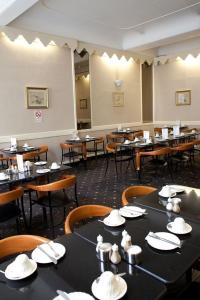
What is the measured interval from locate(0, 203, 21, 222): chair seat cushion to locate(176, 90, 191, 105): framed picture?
7.26 metres

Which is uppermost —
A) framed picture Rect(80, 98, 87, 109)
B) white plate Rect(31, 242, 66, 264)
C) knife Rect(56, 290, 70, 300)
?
framed picture Rect(80, 98, 87, 109)

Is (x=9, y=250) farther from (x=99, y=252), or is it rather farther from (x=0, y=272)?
(x=99, y=252)

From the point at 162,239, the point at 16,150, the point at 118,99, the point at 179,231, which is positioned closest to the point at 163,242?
the point at 162,239

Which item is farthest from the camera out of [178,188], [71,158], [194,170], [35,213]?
[71,158]

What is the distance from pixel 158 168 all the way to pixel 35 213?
3.37 metres

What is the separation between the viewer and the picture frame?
28.5 feet

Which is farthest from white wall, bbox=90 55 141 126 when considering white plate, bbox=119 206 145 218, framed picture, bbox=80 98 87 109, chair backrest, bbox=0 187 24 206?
white plate, bbox=119 206 145 218

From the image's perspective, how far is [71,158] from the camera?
7.16 m

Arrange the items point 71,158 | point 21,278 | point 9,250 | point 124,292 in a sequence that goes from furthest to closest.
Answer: point 71,158, point 9,250, point 21,278, point 124,292

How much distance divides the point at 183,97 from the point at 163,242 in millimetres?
8077

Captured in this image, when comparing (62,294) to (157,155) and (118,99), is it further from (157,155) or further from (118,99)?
(118,99)

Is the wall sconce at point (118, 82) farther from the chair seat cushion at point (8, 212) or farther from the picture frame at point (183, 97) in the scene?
the chair seat cushion at point (8, 212)

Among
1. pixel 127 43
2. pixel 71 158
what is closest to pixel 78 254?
pixel 71 158

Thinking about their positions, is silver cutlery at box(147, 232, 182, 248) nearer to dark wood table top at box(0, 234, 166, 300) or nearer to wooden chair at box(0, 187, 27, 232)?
dark wood table top at box(0, 234, 166, 300)
